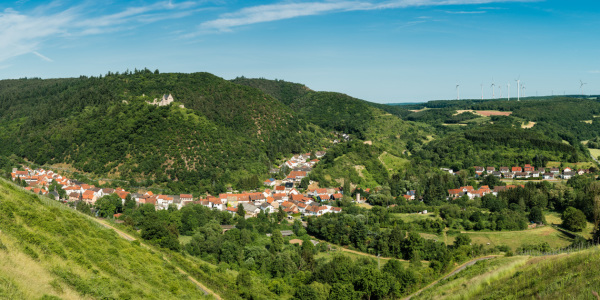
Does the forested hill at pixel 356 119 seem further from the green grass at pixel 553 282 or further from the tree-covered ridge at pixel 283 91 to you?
the green grass at pixel 553 282

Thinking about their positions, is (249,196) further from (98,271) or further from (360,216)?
(98,271)

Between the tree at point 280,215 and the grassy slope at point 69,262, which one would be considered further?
the tree at point 280,215

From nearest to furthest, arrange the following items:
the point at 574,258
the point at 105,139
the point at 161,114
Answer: the point at 574,258 < the point at 105,139 < the point at 161,114

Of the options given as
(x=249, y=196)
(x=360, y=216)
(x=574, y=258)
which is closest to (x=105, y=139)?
(x=249, y=196)

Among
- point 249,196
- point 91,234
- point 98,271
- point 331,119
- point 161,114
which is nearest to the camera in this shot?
point 98,271

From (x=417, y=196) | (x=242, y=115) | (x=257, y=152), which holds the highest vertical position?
(x=242, y=115)

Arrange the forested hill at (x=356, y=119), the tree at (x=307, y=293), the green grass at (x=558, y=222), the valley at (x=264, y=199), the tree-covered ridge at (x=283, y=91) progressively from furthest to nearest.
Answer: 1. the tree-covered ridge at (x=283, y=91)
2. the forested hill at (x=356, y=119)
3. the green grass at (x=558, y=222)
4. the tree at (x=307, y=293)
5. the valley at (x=264, y=199)

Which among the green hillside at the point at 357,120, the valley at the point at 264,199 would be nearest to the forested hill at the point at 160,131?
the valley at the point at 264,199

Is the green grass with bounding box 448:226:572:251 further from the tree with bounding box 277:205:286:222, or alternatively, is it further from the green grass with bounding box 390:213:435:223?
the tree with bounding box 277:205:286:222
